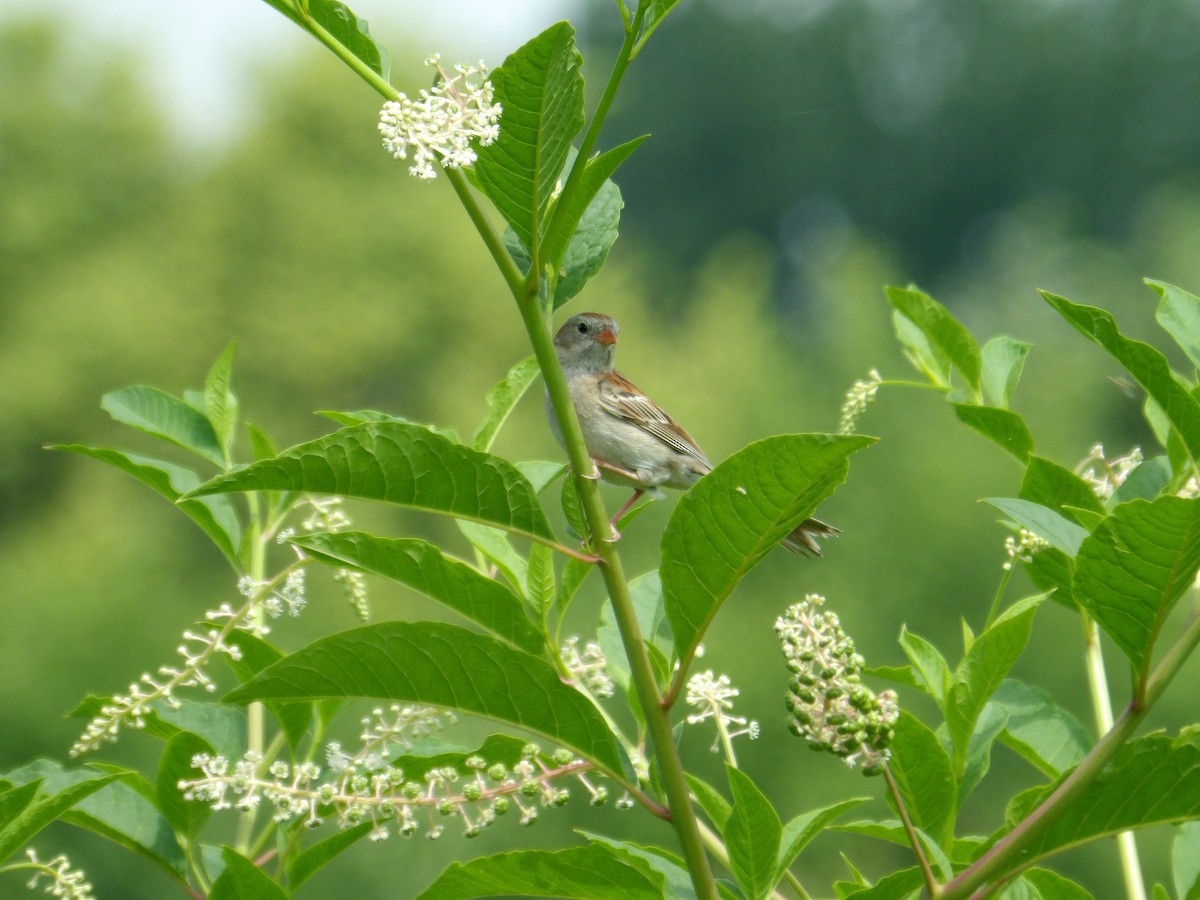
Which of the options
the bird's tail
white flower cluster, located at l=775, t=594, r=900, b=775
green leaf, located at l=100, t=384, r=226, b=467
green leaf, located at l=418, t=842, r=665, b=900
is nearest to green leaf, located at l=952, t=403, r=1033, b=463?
white flower cluster, located at l=775, t=594, r=900, b=775

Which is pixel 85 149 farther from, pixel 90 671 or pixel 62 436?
pixel 90 671

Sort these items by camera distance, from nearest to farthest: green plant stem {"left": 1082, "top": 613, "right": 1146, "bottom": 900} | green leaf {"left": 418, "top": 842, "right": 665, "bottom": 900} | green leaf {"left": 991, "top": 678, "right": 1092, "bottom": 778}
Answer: green leaf {"left": 418, "top": 842, "right": 665, "bottom": 900} → green plant stem {"left": 1082, "top": 613, "right": 1146, "bottom": 900} → green leaf {"left": 991, "top": 678, "right": 1092, "bottom": 778}

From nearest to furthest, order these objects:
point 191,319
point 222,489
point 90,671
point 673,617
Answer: point 222,489, point 673,617, point 90,671, point 191,319

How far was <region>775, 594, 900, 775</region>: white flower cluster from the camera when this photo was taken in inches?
52.8

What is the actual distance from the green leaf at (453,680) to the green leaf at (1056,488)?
2.76 ft

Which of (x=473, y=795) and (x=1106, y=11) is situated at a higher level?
(x=1106, y=11)

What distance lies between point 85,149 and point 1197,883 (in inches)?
2399

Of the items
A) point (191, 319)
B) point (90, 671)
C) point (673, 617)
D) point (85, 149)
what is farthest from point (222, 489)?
point (85, 149)

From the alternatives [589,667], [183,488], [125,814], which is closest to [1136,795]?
[589,667]

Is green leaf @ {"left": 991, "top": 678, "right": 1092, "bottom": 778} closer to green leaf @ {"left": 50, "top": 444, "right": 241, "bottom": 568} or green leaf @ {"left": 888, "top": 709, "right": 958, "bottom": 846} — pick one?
green leaf @ {"left": 888, "top": 709, "right": 958, "bottom": 846}

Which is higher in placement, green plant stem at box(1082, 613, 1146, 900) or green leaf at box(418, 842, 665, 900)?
green leaf at box(418, 842, 665, 900)

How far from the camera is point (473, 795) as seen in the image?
1.49 metres

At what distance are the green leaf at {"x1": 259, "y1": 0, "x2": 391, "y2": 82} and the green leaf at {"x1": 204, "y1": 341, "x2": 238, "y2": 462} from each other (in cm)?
111

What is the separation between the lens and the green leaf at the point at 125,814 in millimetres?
1921
